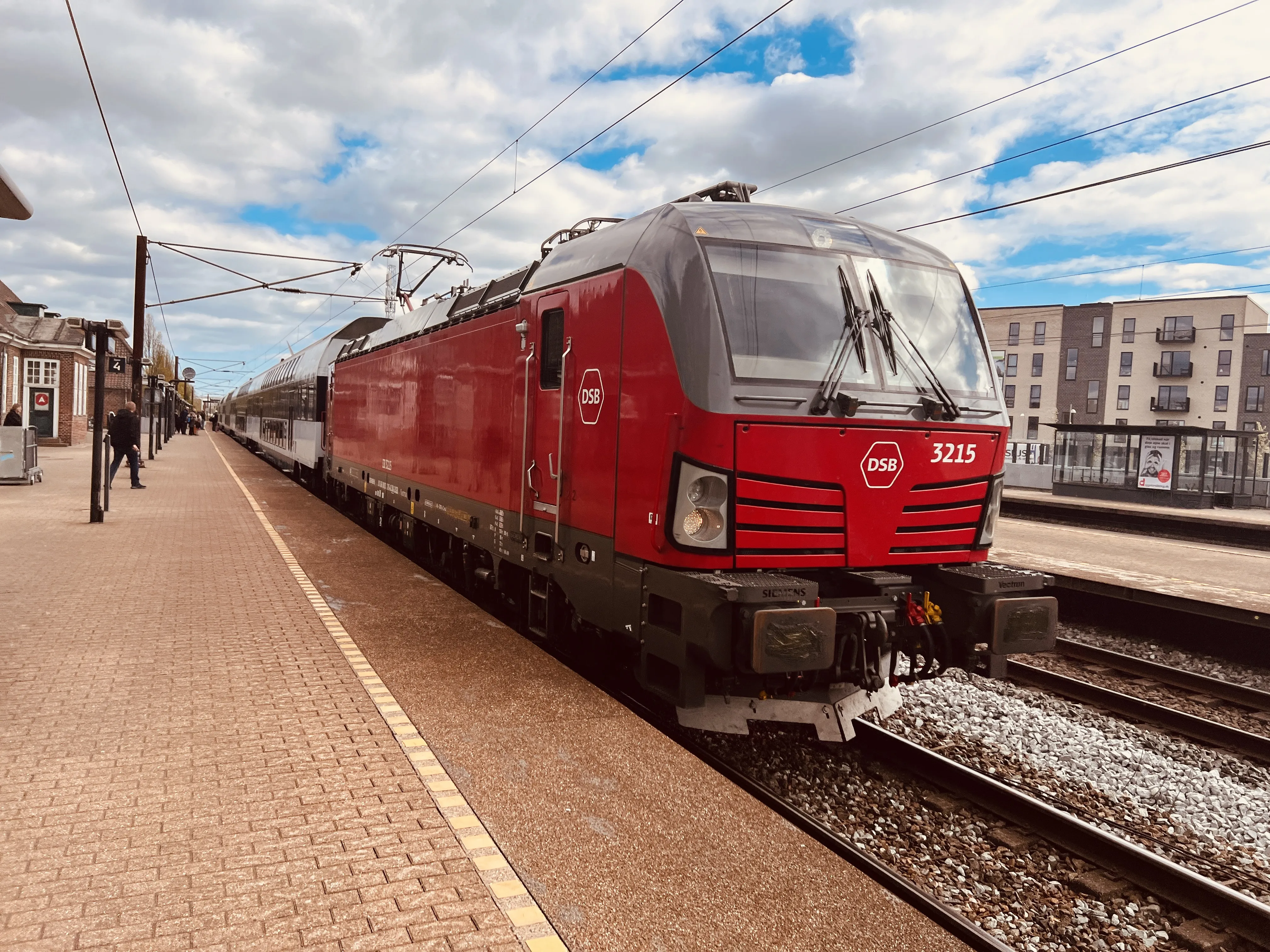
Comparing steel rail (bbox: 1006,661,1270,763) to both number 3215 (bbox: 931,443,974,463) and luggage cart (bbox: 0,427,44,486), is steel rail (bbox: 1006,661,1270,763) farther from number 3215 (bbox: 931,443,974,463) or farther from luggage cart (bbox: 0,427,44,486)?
luggage cart (bbox: 0,427,44,486)

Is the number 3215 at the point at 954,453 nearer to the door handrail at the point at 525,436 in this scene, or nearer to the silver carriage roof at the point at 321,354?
the door handrail at the point at 525,436

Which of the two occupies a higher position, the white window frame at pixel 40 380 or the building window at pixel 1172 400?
the building window at pixel 1172 400

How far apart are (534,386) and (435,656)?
2.15m

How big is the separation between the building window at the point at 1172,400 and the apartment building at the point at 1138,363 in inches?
2.3

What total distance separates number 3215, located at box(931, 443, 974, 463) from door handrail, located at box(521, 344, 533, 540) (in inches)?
118

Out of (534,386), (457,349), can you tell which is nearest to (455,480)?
(457,349)

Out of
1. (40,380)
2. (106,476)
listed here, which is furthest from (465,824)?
(40,380)

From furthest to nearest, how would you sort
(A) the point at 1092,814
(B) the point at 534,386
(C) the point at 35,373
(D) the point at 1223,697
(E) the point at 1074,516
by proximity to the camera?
(C) the point at 35,373, (E) the point at 1074,516, (D) the point at 1223,697, (B) the point at 534,386, (A) the point at 1092,814

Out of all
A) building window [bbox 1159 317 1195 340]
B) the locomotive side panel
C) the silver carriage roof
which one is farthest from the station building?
building window [bbox 1159 317 1195 340]

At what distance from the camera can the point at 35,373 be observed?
3616 centimetres

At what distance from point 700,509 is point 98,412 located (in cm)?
1282

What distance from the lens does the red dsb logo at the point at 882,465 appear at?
5266mm

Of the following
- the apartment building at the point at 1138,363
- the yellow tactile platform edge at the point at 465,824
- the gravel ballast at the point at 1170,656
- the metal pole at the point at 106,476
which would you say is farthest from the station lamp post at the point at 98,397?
the apartment building at the point at 1138,363

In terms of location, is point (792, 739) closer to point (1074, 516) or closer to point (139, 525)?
point (139, 525)
